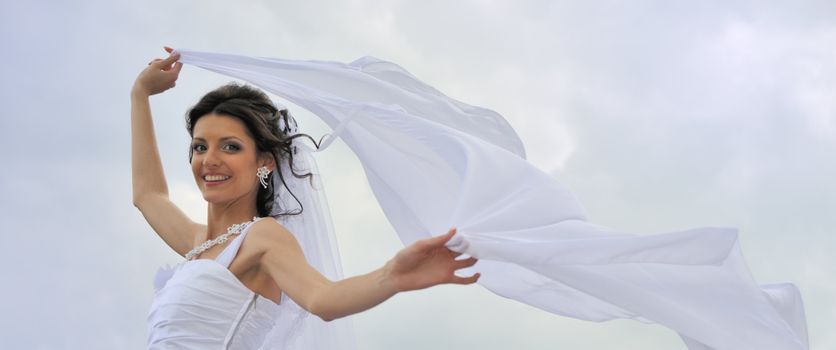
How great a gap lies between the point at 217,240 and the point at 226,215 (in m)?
0.14

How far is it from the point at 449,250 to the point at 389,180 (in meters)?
1.06

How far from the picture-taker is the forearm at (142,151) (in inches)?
209

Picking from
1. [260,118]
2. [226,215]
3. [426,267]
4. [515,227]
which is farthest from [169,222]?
[426,267]

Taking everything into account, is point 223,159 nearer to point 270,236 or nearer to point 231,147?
point 231,147

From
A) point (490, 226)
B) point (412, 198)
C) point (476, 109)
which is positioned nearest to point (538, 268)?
point (490, 226)

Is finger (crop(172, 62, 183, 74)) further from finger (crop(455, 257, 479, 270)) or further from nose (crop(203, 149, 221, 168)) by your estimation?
finger (crop(455, 257, 479, 270))

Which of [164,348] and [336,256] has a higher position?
[336,256]

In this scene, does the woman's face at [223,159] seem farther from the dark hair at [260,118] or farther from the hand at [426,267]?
the hand at [426,267]

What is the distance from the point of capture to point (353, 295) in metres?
3.48

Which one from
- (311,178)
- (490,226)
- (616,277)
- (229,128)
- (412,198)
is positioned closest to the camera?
(490,226)

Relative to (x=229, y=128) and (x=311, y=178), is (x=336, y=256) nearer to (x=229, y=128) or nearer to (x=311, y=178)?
(x=311, y=178)

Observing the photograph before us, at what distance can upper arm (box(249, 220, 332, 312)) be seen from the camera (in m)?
3.78

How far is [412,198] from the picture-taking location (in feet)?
13.9

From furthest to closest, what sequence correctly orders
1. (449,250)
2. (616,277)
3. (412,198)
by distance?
(412,198)
(616,277)
(449,250)
